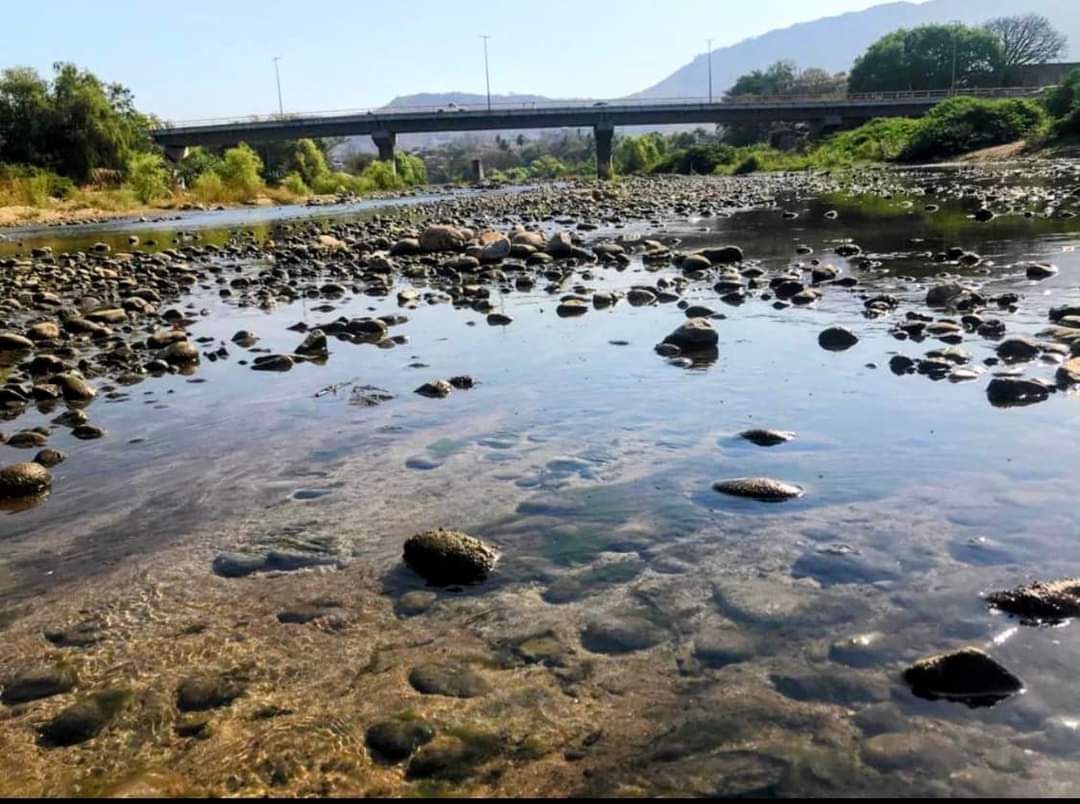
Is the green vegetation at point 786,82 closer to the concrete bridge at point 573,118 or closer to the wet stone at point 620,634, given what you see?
the concrete bridge at point 573,118

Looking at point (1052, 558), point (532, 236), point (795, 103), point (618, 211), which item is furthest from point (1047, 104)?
point (1052, 558)

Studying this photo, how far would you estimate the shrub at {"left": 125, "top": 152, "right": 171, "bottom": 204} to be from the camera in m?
63.6

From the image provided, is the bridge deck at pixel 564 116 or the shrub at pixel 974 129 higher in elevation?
the bridge deck at pixel 564 116

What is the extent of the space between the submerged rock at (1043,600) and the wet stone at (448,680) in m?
2.34

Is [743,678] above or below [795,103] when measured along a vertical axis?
below

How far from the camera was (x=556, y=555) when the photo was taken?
15.5ft

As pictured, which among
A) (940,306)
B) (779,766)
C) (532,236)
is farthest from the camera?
(532,236)

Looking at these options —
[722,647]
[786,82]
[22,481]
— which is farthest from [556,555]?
[786,82]

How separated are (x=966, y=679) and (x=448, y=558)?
2470 mm

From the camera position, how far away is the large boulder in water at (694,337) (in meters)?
9.28

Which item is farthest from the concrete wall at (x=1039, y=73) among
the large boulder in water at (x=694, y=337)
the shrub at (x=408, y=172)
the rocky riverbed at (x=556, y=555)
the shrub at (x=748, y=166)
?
the large boulder in water at (x=694, y=337)

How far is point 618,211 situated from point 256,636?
30.9 meters

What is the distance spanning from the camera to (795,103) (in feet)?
333

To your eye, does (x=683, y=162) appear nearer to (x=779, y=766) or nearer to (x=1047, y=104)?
(x=1047, y=104)
